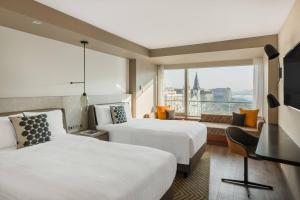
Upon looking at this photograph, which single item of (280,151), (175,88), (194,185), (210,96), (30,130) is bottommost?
(194,185)

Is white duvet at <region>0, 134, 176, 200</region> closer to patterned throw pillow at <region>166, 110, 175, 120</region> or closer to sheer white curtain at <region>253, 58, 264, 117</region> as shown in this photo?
patterned throw pillow at <region>166, 110, 175, 120</region>

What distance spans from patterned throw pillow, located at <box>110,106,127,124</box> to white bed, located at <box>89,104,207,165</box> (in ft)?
0.48

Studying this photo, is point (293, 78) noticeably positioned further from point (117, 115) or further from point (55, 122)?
point (55, 122)

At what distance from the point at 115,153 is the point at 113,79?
Answer: 10.0 feet

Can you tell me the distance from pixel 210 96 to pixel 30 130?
524 cm

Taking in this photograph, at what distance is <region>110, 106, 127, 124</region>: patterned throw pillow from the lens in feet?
13.4

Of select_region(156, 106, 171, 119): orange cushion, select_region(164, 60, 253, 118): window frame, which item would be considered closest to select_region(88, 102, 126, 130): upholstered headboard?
select_region(156, 106, 171, 119): orange cushion

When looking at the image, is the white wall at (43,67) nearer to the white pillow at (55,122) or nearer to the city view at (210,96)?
the white pillow at (55,122)

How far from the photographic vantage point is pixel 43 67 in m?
3.26

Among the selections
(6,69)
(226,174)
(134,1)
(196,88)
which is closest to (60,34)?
(6,69)

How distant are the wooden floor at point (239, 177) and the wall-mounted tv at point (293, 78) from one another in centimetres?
122

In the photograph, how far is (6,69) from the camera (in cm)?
278

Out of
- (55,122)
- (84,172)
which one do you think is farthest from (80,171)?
(55,122)

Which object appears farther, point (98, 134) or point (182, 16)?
point (98, 134)
